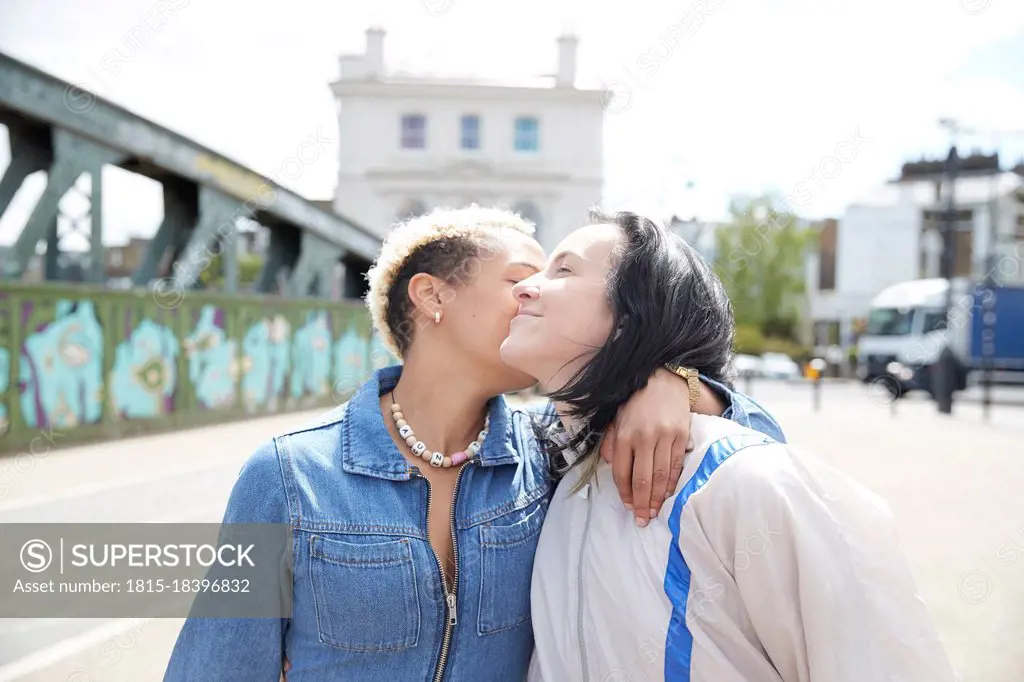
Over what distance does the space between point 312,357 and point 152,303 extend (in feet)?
16.1

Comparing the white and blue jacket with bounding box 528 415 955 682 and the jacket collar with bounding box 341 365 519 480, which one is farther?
the jacket collar with bounding box 341 365 519 480

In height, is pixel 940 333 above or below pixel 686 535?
below

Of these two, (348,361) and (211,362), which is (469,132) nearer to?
(348,361)

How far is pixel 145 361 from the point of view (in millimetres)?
11328

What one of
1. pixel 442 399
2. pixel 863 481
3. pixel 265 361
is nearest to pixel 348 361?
pixel 265 361

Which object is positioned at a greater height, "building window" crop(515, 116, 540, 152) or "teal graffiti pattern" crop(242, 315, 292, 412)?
"building window" crop(515, 116, 540, 152)

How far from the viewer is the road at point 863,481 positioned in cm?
394

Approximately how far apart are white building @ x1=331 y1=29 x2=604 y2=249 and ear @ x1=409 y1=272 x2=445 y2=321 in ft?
99.8

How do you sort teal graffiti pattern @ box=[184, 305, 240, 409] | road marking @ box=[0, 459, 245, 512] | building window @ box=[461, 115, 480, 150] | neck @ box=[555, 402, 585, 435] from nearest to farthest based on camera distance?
neck @ box=[555, 402, 585, 435] < road marking @ box=[0, 459, 245, 512] < teal graffiti pattern @ box=[184, 305, 240, 409] < building window @ box=[461, 115, 480, 150]

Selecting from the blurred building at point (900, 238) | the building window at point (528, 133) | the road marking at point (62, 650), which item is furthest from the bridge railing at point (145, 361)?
the blurred building at point (900, 238)

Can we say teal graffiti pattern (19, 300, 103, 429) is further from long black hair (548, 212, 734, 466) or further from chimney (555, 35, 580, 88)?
chimney (555, 35, 580, 88)

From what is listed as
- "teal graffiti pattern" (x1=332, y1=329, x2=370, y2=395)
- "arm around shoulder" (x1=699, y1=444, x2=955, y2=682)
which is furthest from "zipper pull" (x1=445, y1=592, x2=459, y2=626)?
"teal graffiti pattern" (x1=332, y1=329, x2=370, y2=395)

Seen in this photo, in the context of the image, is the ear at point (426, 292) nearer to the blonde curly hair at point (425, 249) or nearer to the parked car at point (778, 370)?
the blonde curly hair at point (425, 249)

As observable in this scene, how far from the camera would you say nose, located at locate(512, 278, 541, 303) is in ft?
5.82
